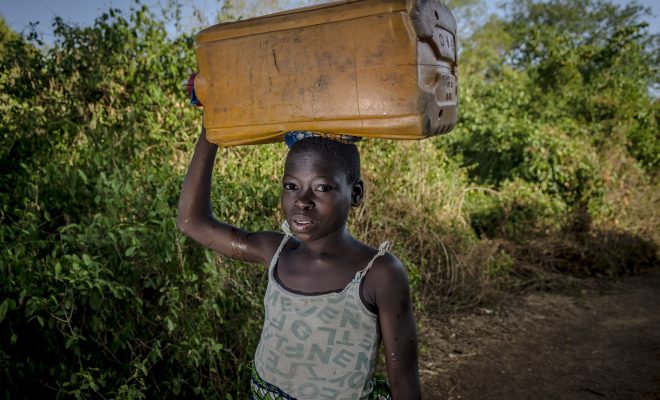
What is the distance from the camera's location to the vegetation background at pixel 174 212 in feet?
8.51

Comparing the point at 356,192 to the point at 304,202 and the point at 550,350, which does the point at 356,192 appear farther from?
the point at 550,350

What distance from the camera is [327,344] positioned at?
58.8 inches

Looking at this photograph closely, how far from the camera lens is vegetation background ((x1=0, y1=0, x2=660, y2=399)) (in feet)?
8.51

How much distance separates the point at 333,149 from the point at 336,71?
268 mm

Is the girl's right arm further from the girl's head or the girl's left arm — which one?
the girl's left arm

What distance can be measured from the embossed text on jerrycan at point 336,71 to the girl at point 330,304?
0.55ft

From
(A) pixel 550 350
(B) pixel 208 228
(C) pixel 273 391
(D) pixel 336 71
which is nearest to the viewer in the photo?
(D) pixel 336 71

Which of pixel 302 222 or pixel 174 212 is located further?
pixel 174 212

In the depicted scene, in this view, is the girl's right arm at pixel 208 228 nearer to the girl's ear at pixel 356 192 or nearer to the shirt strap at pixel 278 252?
the shirt strap at pixel 278 252

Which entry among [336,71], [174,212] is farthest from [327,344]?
[174,212]

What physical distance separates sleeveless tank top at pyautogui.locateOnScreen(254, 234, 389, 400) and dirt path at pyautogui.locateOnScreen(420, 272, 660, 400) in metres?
2.55

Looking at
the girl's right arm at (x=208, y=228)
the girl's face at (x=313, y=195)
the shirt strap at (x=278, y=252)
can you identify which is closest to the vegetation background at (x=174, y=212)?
the girl's right arm at (x=208, y=228)

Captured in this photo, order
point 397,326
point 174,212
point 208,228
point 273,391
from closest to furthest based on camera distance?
1. point 397,326
2. point 273,391
3. point 208,228
4. point 174,212

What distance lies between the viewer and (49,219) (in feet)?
9.86
